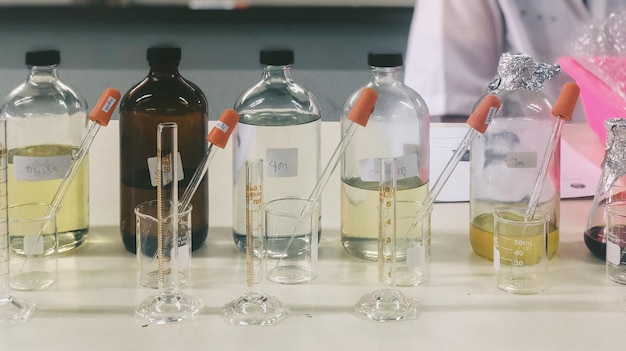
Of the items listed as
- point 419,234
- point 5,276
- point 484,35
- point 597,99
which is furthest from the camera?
point 484,35

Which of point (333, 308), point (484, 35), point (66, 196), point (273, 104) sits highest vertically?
point (484, 35)

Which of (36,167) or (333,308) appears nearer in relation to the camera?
(333,308)

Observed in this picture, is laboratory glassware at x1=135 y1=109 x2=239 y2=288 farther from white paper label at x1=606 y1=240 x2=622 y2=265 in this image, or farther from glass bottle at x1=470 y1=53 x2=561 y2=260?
white paper label at x1=606 y1=240 x2=622 y2=265

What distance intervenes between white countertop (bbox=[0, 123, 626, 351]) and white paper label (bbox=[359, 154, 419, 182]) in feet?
0.35

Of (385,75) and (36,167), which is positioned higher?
(385,75)

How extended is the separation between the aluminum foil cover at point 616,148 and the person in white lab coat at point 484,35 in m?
1.19

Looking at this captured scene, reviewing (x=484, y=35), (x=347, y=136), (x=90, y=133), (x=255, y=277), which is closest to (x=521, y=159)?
(x=347, y=136)

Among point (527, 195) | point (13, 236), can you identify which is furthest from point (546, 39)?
point (13, 236)

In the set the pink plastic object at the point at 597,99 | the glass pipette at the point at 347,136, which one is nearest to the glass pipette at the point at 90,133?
the glass pipette at the point at 347,136

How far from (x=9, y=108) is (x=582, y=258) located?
2.40ft

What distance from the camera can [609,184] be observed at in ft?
3.30

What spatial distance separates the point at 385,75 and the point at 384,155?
11cm

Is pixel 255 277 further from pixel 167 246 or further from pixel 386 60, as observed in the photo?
pixel 386 60

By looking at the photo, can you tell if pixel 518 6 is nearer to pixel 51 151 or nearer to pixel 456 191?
pixel 456 191
